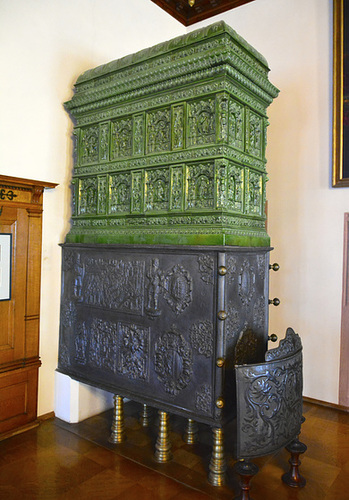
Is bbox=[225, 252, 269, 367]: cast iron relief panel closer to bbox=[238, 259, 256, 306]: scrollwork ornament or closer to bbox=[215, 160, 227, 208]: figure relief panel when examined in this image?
bbox=[238, 259, 256, 306]: scrollwork ornament

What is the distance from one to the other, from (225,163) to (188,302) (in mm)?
885

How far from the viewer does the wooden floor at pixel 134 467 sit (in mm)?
2307

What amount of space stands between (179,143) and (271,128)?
1680mm

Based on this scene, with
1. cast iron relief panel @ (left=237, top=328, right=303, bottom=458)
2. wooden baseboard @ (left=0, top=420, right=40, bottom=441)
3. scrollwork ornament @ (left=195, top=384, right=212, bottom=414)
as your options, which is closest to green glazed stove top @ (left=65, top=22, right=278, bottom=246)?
cast iron relief panel @ (left=237, top=328, right=303, bottom=458)

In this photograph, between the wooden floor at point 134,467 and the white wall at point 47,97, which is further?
the white wall at point 47,97

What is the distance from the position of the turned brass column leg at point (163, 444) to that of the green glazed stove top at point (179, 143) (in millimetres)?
1180

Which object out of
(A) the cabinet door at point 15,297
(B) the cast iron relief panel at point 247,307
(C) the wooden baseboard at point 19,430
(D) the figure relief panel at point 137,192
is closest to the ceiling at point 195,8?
(D) the figure relief panel at point 137,192

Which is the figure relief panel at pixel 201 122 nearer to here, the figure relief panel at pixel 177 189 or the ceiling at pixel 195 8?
the figure relief panel at pixel 177 189

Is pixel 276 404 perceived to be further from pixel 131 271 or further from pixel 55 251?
pixel 55 251

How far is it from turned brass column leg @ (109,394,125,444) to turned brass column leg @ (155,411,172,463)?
0.34m

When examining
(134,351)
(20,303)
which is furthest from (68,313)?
(134,351)

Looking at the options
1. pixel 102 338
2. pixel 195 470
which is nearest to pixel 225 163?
pixel 102 338

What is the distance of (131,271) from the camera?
2834 millimetres

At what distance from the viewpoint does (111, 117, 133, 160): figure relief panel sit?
9.68 feet
